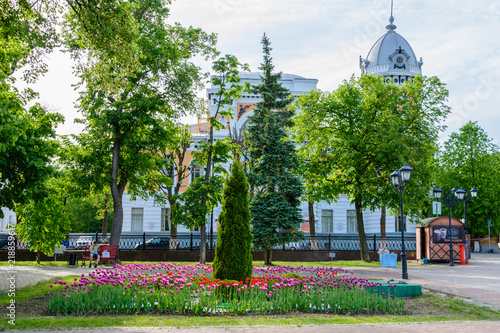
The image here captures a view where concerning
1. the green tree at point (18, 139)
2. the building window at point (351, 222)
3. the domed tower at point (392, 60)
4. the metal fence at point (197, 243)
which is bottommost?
the metal fence at point (197, 243)

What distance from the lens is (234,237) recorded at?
36.5ft

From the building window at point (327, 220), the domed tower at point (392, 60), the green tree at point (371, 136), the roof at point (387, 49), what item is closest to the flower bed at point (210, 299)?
the green tree at point (371, 136)

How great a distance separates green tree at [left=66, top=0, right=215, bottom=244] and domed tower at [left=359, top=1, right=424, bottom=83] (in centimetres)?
3301

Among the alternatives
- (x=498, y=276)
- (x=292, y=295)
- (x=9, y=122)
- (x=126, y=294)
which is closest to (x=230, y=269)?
(x=292, y=295)

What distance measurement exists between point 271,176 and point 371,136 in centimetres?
633

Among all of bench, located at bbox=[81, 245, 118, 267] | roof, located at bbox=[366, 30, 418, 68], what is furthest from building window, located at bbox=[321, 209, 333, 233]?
bench, located at bbox=[81, 245, 118, 267]

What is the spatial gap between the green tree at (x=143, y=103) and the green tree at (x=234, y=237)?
12.8m

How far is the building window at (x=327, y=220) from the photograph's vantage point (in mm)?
47025

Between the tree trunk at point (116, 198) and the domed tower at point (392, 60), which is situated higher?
the domed tower at point (392, 60)

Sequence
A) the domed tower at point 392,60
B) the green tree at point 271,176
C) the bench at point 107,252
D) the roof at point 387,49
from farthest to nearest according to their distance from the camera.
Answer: the roof at point 387,49
the domed tower at point 392,60
the green tree at point 271,176
the bench at point 107,252

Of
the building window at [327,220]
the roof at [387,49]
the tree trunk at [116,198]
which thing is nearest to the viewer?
the tree trunk at [116,198]

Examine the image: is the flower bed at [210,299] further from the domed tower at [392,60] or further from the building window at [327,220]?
the domed tower at [392,60]

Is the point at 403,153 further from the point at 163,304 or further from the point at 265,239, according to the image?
the point at 163,304

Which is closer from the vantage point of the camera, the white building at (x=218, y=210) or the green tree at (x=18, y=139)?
the green tree at (x=18, y=139)
